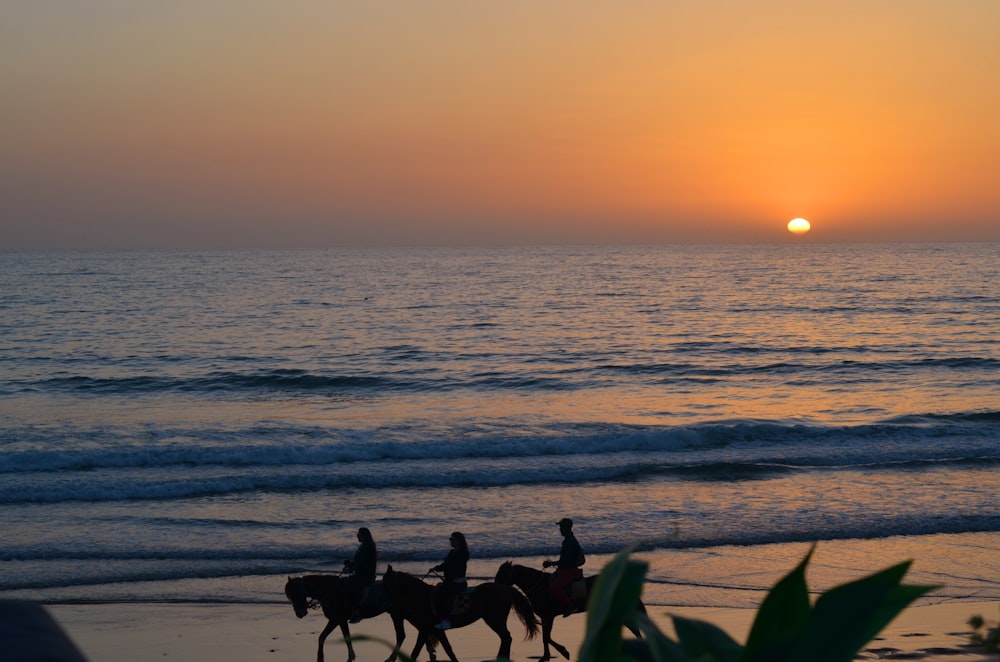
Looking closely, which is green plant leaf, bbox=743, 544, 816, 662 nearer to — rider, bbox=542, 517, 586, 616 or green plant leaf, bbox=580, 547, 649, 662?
green plant leaf, bbox=580, 547, 649, 662

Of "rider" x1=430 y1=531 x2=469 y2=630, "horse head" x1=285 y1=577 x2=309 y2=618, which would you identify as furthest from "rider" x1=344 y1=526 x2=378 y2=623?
"rider" x1=430 y1=531 x2=469 y2=630

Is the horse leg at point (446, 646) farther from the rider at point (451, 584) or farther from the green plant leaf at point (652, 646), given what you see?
the green plant leaf at point (652, 646)

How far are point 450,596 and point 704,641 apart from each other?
10094 mm

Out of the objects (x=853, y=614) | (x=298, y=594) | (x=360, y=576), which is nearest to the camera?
(x=853, y=614)

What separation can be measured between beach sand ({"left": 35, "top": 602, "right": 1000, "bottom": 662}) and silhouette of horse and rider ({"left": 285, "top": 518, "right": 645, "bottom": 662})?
528 millimetres

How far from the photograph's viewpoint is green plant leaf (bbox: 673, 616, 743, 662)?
137 centimetres

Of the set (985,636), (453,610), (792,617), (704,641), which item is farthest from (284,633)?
(792,617)

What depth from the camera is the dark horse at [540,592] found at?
11273 mm

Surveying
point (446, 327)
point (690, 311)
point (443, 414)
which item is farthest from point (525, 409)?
point (690, 311)

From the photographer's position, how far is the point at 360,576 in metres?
11.3

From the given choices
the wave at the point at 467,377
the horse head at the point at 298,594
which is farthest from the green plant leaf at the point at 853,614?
the wave at the point at 467,377

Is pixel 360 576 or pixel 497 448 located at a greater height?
pixel 360 576

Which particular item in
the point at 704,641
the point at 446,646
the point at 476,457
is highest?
the point at 704,641

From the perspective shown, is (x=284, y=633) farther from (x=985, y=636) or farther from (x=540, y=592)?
(x=985, y=636)
